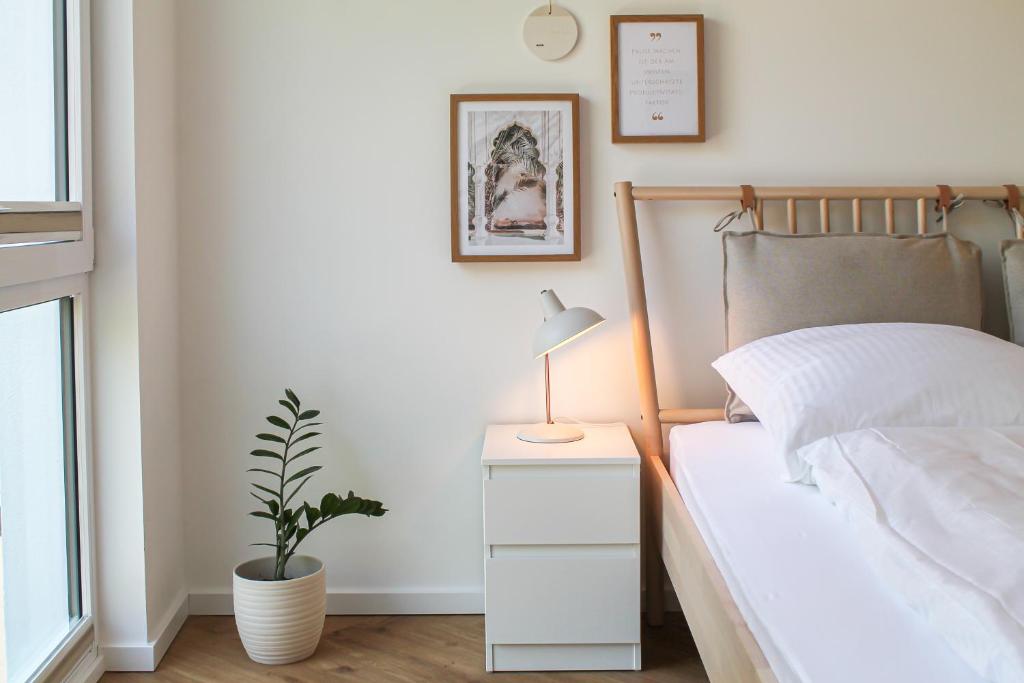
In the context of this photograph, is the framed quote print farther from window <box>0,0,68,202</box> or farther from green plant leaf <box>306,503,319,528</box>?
window <box>0,0,68,202</box>

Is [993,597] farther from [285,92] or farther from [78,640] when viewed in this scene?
[285,92]

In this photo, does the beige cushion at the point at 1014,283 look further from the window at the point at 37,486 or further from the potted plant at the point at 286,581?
the window at the point at 37,486

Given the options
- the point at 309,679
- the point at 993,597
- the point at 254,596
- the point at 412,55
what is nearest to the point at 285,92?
the point at 412,55

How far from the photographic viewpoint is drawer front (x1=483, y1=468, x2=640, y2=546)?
2.20 metres

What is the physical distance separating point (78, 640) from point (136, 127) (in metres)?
1.18

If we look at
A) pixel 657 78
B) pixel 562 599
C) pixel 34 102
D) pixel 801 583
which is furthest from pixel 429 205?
pixel 801 583

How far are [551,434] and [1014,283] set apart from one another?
1212 millimetres

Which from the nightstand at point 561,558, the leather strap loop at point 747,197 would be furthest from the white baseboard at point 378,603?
the leather strap loop at point 747,197

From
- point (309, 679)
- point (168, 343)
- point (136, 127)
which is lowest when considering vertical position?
point (309, 679)

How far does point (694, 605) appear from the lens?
1818 millimetres

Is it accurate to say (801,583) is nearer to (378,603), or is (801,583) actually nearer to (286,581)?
(286,581)

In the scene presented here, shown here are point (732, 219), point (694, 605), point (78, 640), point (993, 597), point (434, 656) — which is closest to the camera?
point (993, 597)

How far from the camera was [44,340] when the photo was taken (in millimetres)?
2002

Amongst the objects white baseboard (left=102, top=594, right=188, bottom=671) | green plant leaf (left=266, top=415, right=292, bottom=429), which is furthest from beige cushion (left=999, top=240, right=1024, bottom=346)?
white baseboard (left=102, top=594, right=188, bottom=671)
